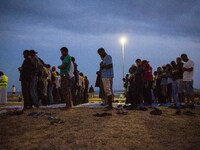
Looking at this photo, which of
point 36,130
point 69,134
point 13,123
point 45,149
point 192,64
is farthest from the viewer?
point 192,64

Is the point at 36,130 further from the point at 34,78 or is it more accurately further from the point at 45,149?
the point at 34,78

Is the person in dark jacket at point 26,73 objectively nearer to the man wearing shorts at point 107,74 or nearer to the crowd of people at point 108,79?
the crowd of people at point 108,79

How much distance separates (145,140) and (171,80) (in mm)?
7680

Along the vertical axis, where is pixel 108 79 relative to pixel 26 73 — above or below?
below

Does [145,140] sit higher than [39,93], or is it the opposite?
[39,93]

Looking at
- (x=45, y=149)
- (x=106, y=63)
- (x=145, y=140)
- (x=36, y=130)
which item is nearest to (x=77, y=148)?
(x=45, y=149)

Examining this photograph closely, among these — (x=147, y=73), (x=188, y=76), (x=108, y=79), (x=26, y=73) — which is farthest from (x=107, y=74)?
(x=188, y=76)

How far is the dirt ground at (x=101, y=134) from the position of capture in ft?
13.4

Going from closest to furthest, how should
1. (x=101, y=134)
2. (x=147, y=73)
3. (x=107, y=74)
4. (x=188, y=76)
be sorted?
(x=101, y=134)
(x=107, y=74)
(x=188, y=76)
(x=147, y=73)

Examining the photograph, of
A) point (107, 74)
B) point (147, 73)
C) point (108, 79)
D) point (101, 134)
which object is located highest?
point (147, 73)

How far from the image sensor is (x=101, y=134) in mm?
4863

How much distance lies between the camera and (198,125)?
6.09 meters

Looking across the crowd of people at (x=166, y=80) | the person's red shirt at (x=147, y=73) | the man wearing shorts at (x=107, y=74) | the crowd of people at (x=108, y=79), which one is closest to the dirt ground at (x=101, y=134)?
the man wearing shorts at (x=107, y=74)

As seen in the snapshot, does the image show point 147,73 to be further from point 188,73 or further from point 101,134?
point 101,134
